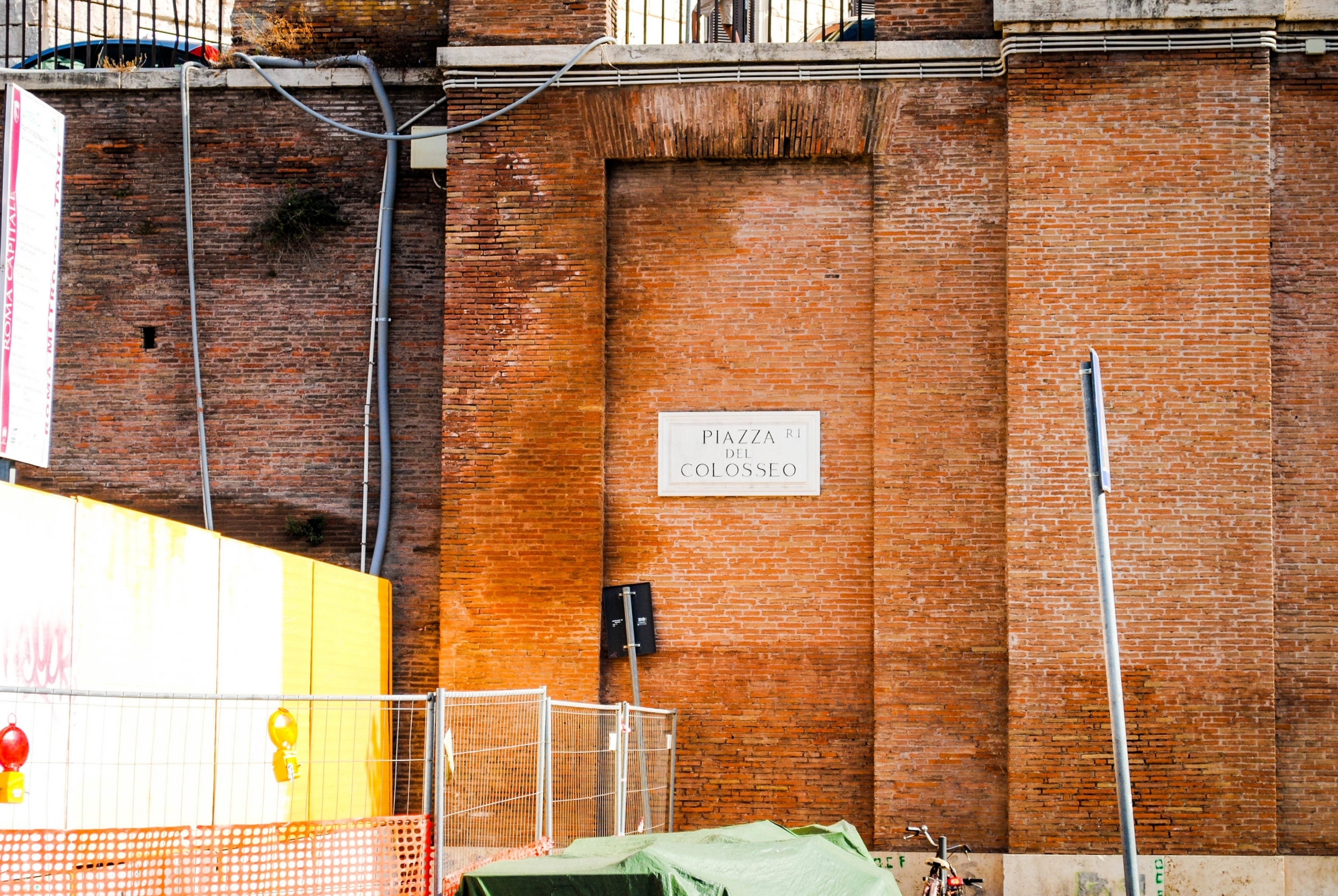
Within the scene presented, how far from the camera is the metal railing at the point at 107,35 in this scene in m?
17.1

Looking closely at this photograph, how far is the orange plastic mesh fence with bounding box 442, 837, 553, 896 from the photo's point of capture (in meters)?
8.71

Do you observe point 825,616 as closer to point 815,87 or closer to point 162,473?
point 815,87

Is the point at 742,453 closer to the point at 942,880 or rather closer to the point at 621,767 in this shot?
the point at 621,767

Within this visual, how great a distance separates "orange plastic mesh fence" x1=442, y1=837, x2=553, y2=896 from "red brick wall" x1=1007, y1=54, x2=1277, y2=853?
20.9ft

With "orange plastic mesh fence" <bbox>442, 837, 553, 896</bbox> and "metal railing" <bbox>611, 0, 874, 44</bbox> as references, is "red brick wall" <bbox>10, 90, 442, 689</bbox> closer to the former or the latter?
"metal railing" <bbox>611, 0, 874, 44</bbox>

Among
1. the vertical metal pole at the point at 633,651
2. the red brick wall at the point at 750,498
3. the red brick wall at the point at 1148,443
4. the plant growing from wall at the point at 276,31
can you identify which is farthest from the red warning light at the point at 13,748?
the plant growing from wall at the point at 276,31

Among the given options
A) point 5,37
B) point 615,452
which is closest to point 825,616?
point 615,452

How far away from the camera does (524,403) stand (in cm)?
1534

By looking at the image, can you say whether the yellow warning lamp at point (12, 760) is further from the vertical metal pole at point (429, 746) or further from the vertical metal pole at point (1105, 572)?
the vertical metal pole at point (1105, 572)

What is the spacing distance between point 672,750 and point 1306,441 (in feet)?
22.9

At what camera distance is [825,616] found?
599 inches

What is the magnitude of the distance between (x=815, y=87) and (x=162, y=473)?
7864mm

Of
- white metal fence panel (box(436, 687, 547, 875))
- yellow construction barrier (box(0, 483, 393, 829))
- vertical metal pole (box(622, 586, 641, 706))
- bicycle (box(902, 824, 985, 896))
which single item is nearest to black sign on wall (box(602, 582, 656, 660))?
vertical metal pole (box(622, 586, 641, 706))

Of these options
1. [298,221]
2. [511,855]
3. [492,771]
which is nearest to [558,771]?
[492,771]
